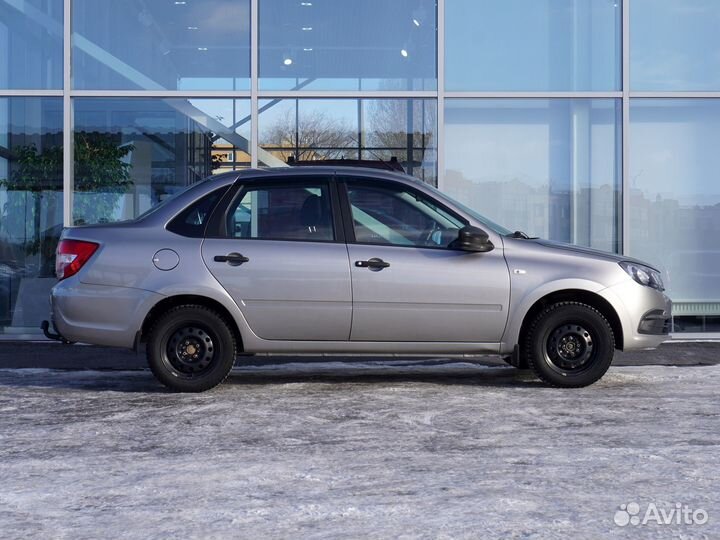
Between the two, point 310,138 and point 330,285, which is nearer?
point 330,285

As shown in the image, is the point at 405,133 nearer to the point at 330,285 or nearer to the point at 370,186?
the point at 370,186

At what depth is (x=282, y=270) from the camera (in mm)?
7270

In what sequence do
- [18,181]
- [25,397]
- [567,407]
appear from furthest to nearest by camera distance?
1. [18,181]
2. [25,397]
3. [567,407]

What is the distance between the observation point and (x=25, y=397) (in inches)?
285

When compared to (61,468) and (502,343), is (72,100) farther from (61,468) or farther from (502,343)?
(61,468)

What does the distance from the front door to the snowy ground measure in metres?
0.46

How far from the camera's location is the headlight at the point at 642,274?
7.56 meters

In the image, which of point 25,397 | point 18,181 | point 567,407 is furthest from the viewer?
point 18,181

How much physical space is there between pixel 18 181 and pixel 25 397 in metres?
4.60

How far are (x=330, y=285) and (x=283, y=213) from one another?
2.11ft

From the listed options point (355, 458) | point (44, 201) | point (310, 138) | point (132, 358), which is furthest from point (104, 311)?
point (310, 138)

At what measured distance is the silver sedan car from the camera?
723 cm

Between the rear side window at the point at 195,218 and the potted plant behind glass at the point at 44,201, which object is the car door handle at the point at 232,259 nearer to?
the rear side window at the point at 195,218

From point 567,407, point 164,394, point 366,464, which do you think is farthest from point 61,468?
point 567,407
